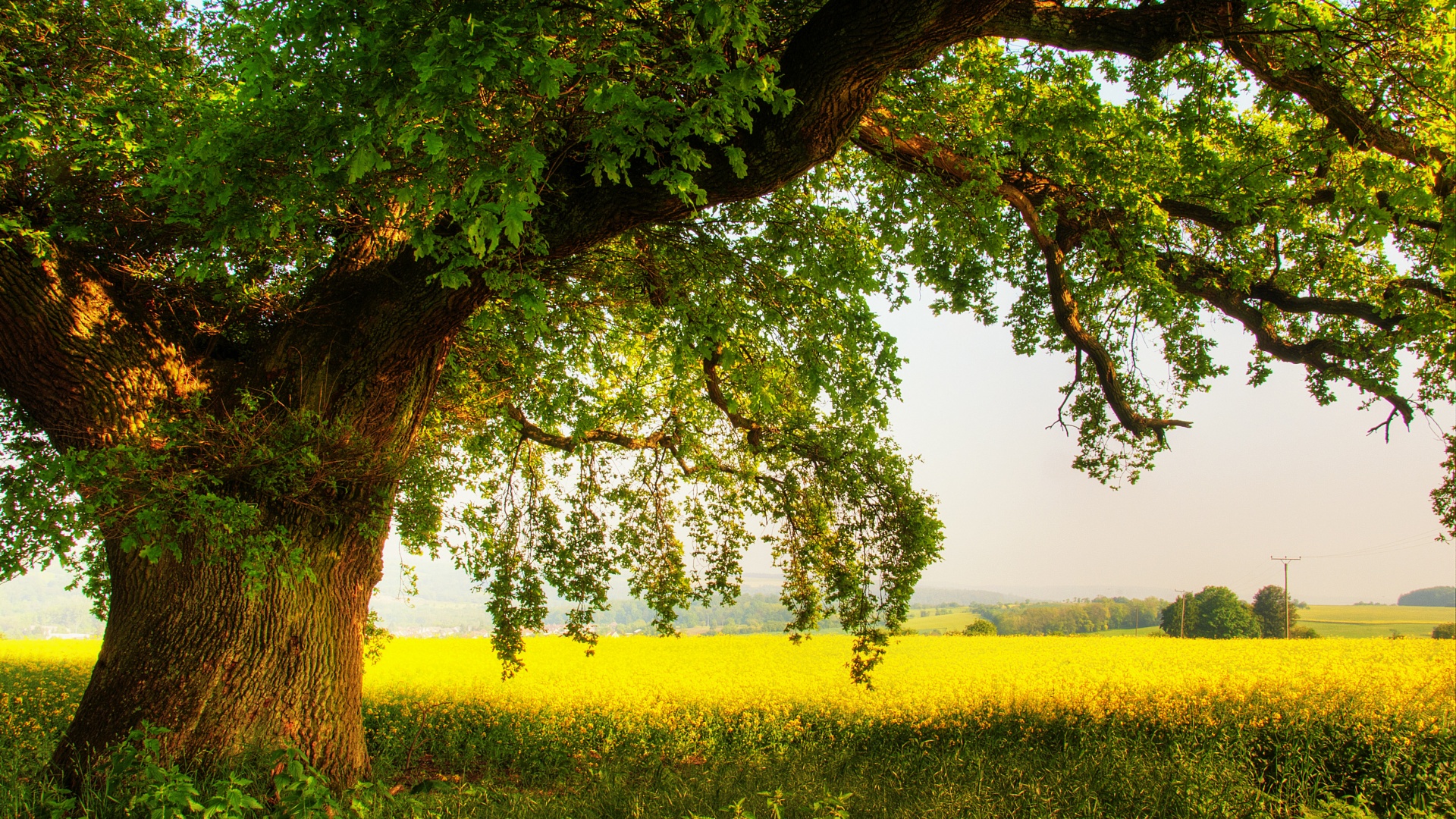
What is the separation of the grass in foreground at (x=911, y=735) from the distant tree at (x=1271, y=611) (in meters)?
21.7

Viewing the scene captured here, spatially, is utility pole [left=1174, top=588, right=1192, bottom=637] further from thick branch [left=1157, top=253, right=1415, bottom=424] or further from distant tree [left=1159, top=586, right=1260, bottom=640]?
thick branch [left=1157, top=253, right=1415, bottom=424]

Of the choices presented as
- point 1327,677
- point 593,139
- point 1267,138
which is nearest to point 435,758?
point 593,139

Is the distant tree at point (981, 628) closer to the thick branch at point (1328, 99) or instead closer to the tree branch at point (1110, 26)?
the thick branch at point (1328, 99)

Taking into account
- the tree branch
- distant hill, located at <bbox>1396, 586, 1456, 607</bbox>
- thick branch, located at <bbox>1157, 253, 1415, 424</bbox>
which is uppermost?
the tree branch

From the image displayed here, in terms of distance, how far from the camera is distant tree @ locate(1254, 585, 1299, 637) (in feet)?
109

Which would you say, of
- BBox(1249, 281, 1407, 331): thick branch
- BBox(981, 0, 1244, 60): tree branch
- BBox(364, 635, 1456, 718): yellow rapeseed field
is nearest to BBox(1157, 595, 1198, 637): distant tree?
BBox(364, 635, 1456, 718): yellow rapeseed field

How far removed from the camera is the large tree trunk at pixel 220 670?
512 cm

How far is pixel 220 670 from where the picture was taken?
523 cm

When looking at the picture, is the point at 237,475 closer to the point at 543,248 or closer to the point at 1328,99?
the point at 543,248

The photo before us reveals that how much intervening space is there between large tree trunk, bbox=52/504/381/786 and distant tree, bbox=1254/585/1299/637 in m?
38.4

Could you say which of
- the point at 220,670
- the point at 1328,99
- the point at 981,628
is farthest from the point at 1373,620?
the point at 220,670

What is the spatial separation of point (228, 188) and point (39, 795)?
4.23 meters

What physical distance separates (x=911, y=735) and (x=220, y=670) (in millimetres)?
7587

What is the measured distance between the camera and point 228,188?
3.76m
